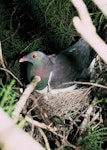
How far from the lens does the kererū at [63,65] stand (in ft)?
5.65

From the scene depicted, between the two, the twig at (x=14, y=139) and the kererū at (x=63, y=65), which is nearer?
the twig at (x=14, y=139)

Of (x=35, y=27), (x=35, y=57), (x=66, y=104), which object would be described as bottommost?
(x=66, y=104)

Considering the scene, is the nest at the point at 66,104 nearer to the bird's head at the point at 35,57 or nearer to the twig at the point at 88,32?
the bird's head at the point at 35,57

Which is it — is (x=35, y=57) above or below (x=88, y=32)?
above

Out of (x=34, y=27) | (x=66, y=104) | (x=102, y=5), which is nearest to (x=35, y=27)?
(x=34, y=27)

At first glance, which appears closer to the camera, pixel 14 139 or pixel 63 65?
pixel 14 139

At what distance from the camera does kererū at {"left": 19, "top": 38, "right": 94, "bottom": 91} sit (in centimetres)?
172

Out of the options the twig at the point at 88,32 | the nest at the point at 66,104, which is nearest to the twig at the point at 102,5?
the twig at the point at 88,32

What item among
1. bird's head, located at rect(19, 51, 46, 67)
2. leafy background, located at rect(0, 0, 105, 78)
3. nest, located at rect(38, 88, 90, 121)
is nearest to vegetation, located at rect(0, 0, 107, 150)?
leafy background, located at rect(0, 0, 105, 78)

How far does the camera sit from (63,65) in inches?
70.4

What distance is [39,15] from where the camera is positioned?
6.12ft

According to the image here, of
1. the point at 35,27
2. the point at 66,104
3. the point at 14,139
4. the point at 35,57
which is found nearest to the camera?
the point at 14,139

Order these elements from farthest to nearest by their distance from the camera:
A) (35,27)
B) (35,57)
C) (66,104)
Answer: (35,27) < (35,57) < (66,104)

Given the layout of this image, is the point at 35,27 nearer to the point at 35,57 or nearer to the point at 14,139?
the point at 35,57
